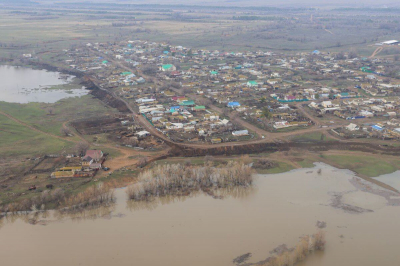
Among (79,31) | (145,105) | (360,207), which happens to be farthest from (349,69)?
(79,31)

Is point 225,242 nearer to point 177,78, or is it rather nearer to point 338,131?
point 338,131

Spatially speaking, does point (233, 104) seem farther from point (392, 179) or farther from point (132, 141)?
point (392, 179)

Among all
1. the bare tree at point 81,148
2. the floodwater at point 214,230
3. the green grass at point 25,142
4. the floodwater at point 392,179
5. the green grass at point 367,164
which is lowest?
the floodwater at point 214,230

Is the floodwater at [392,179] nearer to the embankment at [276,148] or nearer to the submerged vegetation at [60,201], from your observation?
the embankment at [276,148]

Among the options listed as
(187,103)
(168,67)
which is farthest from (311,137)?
(168,67)

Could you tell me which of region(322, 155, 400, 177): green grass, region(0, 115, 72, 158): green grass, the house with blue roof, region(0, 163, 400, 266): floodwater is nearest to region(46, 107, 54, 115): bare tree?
region(0, 115, 72, 158): green grass

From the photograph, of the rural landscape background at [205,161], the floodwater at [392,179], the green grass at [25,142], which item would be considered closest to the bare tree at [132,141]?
the rural landscape background at [205,161]
